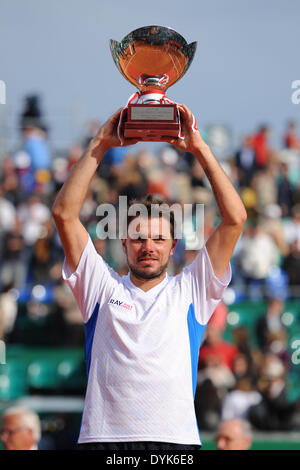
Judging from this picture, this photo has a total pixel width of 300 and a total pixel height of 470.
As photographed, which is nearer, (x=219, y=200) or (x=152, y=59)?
(x=219, y=200)

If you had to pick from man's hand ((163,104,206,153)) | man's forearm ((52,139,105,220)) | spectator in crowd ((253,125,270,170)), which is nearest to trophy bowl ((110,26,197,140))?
man's hand ((163,104,206,153))

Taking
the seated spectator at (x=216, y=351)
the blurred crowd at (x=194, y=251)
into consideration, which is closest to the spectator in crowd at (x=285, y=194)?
the blurred crowd at (x=194, y=251)

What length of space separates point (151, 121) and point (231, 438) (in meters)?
1.93

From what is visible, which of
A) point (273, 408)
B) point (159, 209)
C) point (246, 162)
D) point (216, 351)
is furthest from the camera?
point (246, 162)

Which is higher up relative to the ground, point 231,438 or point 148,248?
point 148,248

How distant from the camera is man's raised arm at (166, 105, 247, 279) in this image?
3529 mm

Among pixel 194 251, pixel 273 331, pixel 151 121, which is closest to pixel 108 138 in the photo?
pixel 151 121

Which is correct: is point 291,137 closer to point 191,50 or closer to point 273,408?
point 273,408

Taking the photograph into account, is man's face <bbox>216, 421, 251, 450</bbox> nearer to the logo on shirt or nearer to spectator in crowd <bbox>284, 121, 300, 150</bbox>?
the logo on shirt

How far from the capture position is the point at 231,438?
4.35 m

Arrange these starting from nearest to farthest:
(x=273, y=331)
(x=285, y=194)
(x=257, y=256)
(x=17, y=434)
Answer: (x=17, y=434), (x=273, y=331), (x=257, y=256), (x=285, y=194)

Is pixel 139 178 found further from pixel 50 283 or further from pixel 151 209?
pixel 151 209

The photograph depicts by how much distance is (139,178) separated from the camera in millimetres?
9711
